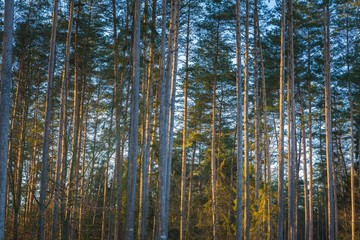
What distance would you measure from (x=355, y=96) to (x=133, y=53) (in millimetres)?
16790

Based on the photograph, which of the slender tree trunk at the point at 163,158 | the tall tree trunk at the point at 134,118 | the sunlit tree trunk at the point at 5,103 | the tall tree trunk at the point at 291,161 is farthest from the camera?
the tall tree trunk at the point at 291,161

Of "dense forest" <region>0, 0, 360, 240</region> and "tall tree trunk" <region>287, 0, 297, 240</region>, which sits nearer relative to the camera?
"dense forest" <region>0, 0, 360, 240</region>

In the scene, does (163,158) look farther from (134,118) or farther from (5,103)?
(5,103)

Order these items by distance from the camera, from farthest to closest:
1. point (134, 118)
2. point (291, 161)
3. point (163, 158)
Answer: point (291, 161), point (163, 158), point (134, 118)

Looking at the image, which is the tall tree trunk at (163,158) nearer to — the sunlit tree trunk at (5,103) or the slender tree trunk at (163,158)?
the slender tree trunk at (163,158)

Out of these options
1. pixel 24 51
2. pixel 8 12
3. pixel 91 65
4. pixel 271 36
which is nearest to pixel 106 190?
pixel 91 65

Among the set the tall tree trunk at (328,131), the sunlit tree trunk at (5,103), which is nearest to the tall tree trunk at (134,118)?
the sunlit tree trunk at (5,103)

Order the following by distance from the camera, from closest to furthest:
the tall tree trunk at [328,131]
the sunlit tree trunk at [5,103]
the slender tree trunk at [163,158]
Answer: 1. the sunlit tree trunk at [5,103]
2. the slender tree trunk at [163,158]
3. the tall tree trunk at [328,131]

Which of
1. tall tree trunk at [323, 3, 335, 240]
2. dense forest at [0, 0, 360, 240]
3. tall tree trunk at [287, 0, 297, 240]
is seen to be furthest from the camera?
tall tree trunk at [323, 3, 335, 240]

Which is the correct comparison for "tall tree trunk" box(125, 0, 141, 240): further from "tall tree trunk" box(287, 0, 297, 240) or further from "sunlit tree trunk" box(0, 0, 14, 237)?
"tall tree trunk" box(287, 0, 297, 240)

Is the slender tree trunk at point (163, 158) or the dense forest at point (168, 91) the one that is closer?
the slender tree trunk at point (163, 158)

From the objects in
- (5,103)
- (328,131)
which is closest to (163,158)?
(5,103)

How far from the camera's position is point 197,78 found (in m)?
20.3

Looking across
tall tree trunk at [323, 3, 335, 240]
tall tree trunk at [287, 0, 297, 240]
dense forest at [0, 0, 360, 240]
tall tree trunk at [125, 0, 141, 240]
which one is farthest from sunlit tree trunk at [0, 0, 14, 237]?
tall tree trunk at [323, 3, 335, 240]
